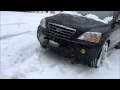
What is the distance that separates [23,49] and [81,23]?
5.95 ft

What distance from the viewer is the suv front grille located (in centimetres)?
500

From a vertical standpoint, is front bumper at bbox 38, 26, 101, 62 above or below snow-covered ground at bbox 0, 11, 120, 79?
above

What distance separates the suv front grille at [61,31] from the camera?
4997 mm

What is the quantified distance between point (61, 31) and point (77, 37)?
17.1 inches

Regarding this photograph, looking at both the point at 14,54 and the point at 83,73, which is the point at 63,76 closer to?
the point at 83,73

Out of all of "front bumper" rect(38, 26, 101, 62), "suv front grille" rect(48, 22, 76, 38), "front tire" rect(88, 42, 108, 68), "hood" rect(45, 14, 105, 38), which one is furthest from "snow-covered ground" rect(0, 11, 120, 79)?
"hood" rect(45, 14, 105, 38)

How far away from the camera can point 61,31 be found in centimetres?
508

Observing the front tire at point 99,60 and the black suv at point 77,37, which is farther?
the front tire at point 99,60

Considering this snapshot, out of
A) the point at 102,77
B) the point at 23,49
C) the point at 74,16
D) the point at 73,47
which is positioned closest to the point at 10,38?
the point at 23,49

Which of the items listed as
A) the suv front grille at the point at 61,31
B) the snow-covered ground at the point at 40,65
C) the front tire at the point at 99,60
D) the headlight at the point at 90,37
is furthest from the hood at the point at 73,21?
the snow-covered ground at the point at 40,65

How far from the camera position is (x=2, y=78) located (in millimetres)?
4141

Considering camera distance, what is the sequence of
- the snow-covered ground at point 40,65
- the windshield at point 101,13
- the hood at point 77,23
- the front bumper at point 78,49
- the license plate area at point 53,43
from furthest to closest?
the windshield at point 101,13 < the license plate area at point 53,43 < the hood at point 77,23 < the front bumper at point 78,49 < the snow-covered ground at point 40,65

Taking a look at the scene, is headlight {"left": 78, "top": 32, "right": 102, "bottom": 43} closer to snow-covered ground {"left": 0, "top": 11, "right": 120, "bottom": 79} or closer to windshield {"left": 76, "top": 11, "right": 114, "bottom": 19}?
snow-covered ground {"left": 0, "top": 11, "right": 120, "bottom": 79}

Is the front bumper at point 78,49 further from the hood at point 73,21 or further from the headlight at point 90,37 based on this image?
the hood at point 73,21
